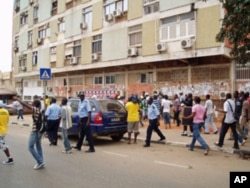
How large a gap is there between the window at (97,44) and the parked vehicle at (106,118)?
41.9 ft

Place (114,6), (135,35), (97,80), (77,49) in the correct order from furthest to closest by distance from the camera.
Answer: (77,49) < (97,80) < (114,6) < (135,35)

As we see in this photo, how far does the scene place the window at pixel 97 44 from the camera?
24.8 metres

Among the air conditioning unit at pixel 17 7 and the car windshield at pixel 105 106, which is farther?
the air conditioning unit at pixel 17 7

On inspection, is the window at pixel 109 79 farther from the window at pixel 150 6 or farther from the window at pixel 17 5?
the window at pixel 17 5

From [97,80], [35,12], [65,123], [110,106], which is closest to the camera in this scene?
[65,123]

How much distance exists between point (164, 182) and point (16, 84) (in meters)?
37.2

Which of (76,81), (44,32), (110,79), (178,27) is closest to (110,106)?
(178,27)

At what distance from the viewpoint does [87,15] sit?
87.6 feet

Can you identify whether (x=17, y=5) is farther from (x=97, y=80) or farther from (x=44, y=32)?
(x=97, y=80)

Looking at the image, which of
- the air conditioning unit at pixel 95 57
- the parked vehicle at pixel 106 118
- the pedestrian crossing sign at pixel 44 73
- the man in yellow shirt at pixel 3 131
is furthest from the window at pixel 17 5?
the man in yellow shirt at pixel 3 131

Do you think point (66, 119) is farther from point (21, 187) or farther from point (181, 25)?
point (181, 25)

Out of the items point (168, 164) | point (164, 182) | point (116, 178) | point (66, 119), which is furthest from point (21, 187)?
point (66, 119)

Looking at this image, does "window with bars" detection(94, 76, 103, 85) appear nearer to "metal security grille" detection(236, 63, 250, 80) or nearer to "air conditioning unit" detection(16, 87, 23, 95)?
"metal security grille" detection(236, 63, 250, 80)

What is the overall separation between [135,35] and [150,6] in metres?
2.19
